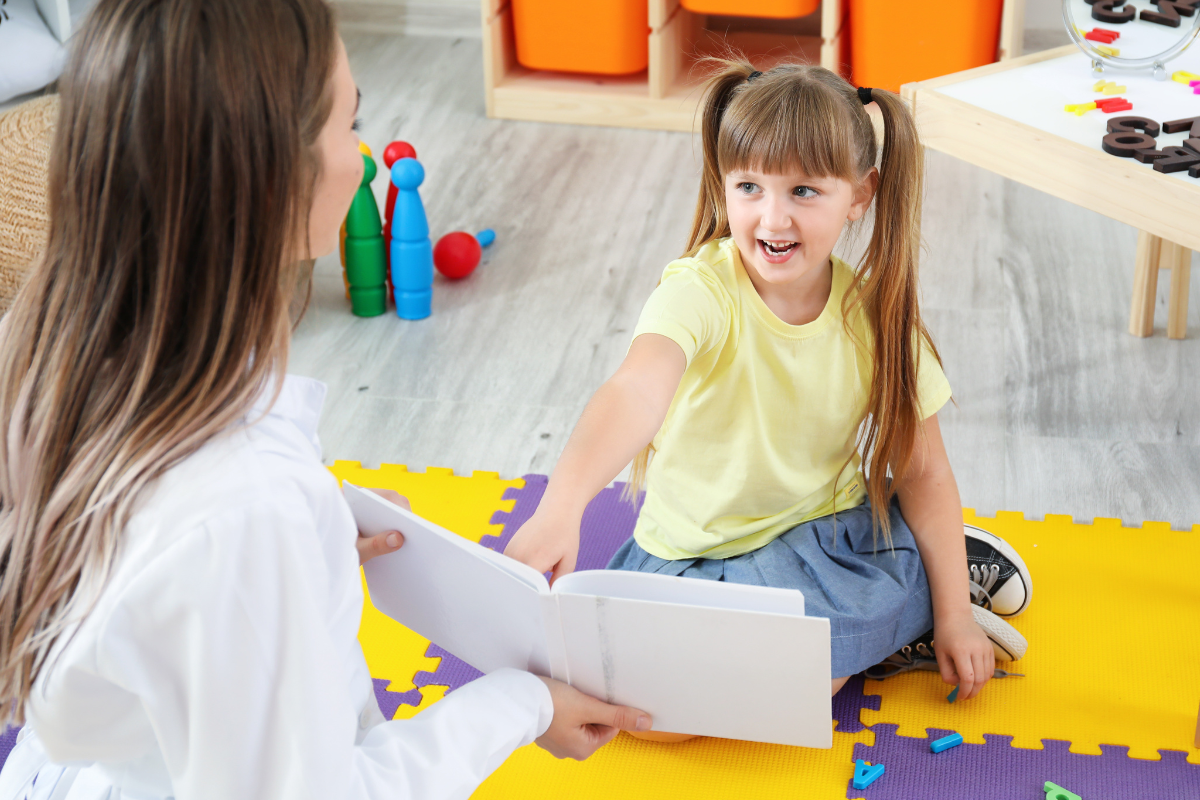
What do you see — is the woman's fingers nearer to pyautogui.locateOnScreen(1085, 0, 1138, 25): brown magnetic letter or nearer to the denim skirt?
the denim skirt

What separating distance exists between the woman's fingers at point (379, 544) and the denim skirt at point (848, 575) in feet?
1.28

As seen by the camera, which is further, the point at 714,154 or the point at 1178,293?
the point at 1178,293

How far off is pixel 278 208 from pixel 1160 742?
1.02m

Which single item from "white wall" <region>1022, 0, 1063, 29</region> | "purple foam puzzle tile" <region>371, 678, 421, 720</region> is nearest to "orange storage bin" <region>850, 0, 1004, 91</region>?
"white wall" <region>1022, 0, 1063, 29</region>

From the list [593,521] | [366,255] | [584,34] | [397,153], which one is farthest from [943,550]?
[584,34]

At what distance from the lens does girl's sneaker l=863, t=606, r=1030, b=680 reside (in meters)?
1.28

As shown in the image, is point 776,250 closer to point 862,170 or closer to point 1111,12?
point 862,170

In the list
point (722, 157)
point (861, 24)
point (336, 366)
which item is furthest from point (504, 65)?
point (722, 157)

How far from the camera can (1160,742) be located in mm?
1204

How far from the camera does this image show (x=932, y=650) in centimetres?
130

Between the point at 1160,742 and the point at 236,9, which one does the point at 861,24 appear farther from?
the point at 236,9

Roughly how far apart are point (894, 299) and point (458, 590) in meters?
0.53

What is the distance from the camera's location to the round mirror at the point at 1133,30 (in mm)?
1559

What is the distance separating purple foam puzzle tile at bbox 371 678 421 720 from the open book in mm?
298
